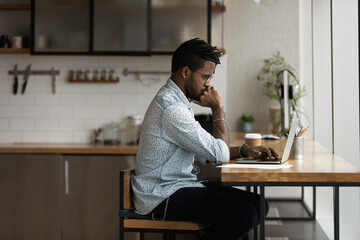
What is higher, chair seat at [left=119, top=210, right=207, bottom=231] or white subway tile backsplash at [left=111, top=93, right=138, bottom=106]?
white subway tile backsplash at [left=111, top=93, right=138, bottom=106]

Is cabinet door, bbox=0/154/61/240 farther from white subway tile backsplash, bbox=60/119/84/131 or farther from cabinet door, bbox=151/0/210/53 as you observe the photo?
cabinet door, bbox=151/0/210/53

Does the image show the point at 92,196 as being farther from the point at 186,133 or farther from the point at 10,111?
the point at 186,133

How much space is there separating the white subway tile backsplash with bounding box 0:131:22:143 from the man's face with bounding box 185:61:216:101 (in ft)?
10.4

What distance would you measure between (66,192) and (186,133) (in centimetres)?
257

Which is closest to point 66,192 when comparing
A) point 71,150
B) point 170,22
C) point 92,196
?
point 92,196

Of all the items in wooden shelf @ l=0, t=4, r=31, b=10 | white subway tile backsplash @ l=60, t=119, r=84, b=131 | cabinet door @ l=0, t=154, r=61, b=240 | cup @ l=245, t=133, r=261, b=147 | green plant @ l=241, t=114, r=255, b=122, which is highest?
wooden shelf @ l=0, t=4, r=31, b=10

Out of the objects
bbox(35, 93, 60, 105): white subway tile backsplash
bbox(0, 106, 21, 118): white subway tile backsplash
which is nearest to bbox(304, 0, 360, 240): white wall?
bbox(35, 93, 60, 105): white subway tile backsplash

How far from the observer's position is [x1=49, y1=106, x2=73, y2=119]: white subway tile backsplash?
5746 millimetres

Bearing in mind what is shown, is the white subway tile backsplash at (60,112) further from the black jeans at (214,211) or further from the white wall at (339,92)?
the black jeans at (214,211)

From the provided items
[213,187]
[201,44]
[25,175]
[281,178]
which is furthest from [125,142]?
[281,178]

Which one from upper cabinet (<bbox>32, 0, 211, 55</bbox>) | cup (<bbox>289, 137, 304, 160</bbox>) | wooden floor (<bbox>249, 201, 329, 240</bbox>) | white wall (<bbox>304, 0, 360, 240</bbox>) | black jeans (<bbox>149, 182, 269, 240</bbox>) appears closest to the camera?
black jeans (<bbox>149, 182, 269, 240</bbox>)

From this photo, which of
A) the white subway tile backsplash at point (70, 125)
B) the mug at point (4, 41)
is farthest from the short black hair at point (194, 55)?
the mug at point (4, 41)

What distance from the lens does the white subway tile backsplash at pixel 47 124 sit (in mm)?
5746

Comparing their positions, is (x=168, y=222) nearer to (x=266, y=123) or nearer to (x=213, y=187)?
(x=213, y=187)
